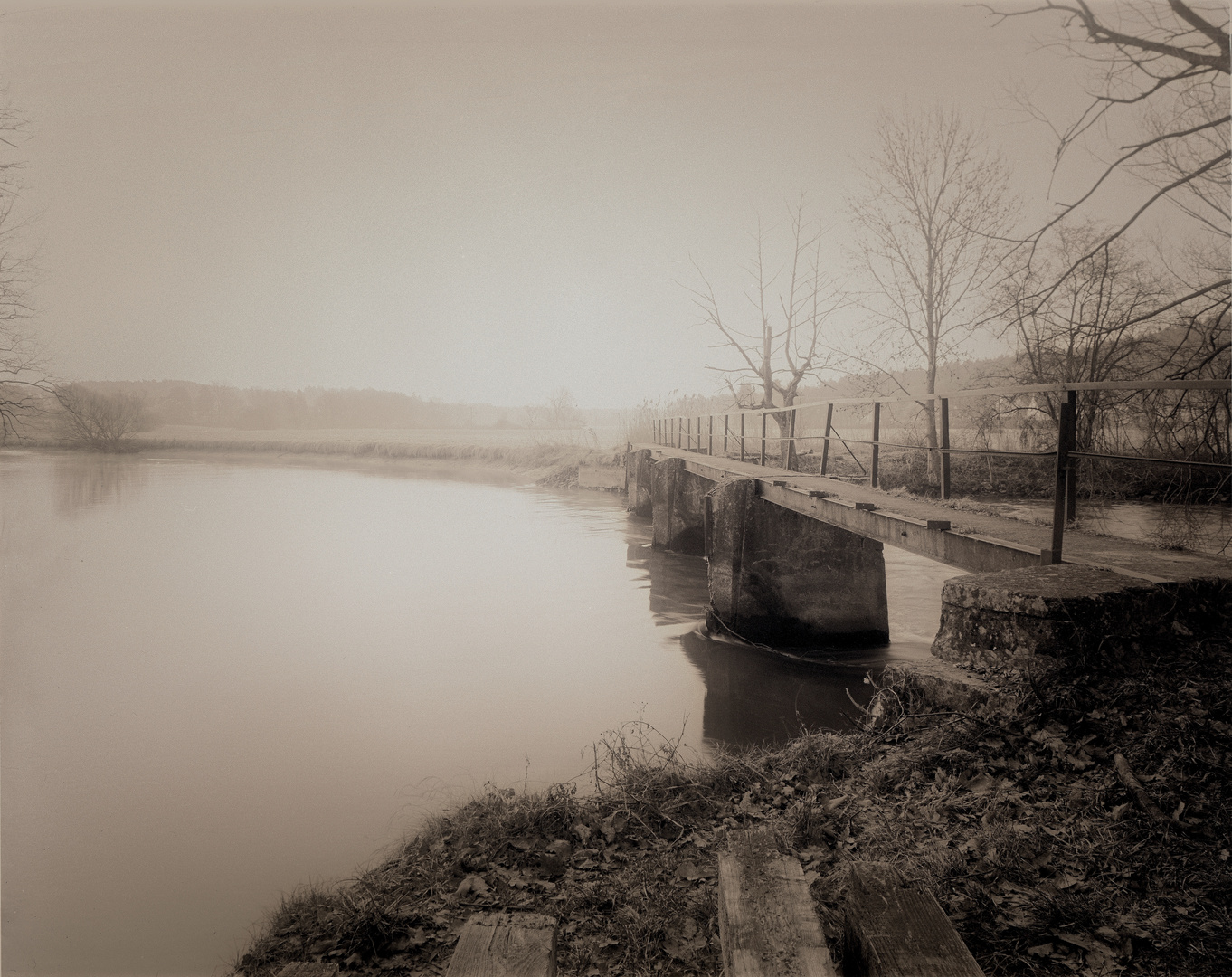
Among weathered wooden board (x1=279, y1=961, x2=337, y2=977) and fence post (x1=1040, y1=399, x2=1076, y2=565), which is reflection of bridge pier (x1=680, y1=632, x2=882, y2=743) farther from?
weathered wooden board (x1=279, y1=961, x2=337, y2=977)

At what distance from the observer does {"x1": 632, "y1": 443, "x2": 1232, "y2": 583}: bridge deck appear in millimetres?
4285

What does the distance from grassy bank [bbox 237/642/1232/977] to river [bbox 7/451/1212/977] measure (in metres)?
1.71

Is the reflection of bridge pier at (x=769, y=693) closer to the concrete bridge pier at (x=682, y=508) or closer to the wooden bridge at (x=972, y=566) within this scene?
the wooden bridge at (x=972, y=566)

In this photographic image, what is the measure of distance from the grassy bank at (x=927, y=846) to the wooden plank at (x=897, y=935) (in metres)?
0.54

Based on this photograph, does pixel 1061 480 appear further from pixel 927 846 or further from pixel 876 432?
pixel 876 432

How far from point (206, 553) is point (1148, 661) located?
1993 cm

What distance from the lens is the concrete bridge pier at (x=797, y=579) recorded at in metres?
9.48

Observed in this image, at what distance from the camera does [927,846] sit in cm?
288

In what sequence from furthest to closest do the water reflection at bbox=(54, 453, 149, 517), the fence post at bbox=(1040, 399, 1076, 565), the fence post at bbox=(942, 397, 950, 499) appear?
the water reflection at bbox=(54, 453, 149, 517) → the fence post at bbox=(942, 397, 950, 499) → the fence post at bbox=(1040, 399, 1076, 565)

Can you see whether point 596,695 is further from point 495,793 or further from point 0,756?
point 0,756

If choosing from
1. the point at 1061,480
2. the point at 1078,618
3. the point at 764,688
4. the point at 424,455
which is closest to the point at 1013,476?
the point at 764,688

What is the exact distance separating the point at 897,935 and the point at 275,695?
31.7ft

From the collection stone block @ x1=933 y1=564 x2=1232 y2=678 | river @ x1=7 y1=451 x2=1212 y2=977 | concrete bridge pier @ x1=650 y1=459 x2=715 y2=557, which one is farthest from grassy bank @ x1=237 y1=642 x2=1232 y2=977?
Result: concrete bridge pier @ x1=650 y1=459 x2=715 y2=557

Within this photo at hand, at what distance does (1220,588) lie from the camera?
371 cm
